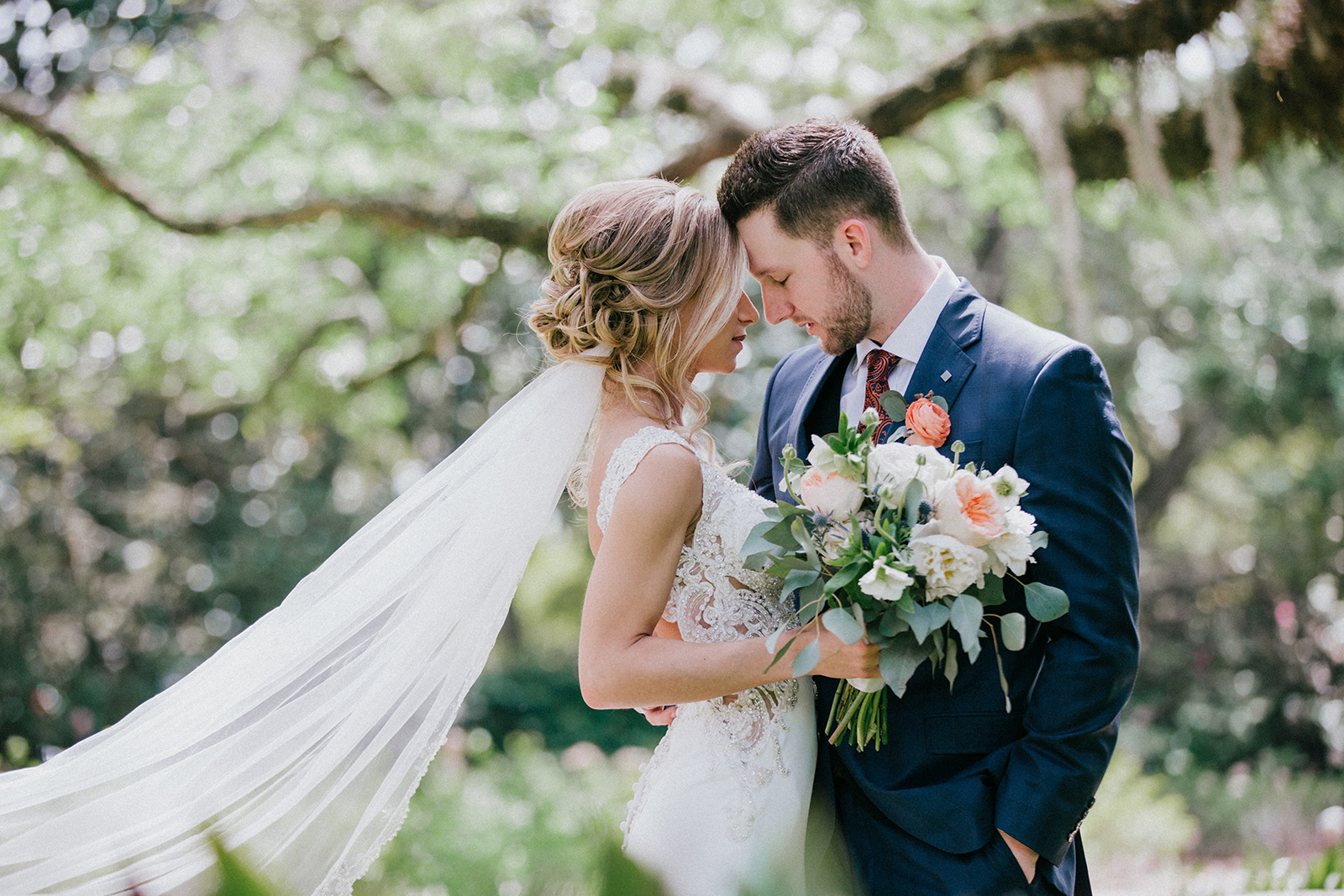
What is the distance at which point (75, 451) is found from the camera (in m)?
9.48

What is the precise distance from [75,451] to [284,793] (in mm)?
8658

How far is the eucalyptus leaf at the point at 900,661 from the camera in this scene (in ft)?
6.26

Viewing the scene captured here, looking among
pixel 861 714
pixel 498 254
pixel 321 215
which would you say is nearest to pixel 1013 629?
pixel 861 714

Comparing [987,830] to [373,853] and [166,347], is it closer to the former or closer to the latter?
[373,853]

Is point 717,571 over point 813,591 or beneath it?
beneath

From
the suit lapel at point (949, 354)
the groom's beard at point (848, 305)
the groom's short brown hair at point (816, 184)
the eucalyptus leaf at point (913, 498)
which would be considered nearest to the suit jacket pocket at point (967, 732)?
the eucalyptus leaf at point (913, 498)

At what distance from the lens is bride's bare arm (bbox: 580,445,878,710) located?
2.18m

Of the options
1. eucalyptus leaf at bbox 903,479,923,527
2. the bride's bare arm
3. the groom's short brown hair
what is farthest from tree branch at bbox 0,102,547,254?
eucalyptus leaf at bbox 903,479,923,527

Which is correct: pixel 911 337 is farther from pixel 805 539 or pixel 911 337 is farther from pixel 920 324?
pixel 805 539

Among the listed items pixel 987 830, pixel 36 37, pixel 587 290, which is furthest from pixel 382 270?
pixel 987 830

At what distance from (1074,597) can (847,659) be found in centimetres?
56

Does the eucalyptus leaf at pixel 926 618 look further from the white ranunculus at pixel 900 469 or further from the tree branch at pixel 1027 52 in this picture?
the tree branch at pixel 1027 52

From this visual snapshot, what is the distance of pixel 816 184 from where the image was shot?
2.65 meters

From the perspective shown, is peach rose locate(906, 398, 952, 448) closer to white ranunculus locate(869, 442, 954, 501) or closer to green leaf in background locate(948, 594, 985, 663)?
white ranunculus locate(869, 442, 954, 501)
